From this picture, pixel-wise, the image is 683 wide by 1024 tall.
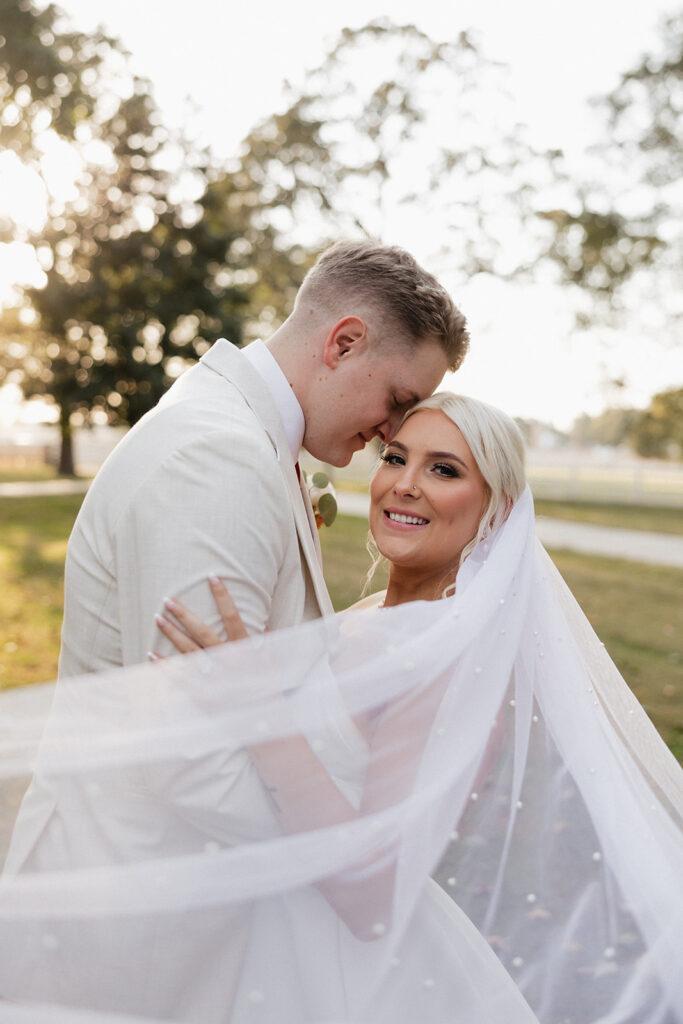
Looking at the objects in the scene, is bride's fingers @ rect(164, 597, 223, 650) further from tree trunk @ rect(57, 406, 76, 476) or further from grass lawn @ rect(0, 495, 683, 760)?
tree trunk @ rect(57, 406, 76, 476)

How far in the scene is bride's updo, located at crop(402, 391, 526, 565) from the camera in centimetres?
333

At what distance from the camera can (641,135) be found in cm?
2308

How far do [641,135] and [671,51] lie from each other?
2.04 meters

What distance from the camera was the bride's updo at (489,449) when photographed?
3.33 m

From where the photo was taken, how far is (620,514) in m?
27.3

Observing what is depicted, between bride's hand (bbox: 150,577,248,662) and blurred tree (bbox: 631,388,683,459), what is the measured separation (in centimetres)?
3986

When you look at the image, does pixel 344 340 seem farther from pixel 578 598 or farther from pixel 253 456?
pixel 578 598

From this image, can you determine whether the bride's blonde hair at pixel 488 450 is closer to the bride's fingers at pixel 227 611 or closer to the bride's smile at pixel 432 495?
the bride's smile at pixel 432 495

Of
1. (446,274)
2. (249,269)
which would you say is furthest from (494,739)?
(249,269)

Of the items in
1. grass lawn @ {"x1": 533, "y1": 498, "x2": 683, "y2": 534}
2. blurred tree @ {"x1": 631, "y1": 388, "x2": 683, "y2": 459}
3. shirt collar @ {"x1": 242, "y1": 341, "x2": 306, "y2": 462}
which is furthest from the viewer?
blurred tree @ {"x1": 631, "y1": 388, "x2": 683, "y2": 459}

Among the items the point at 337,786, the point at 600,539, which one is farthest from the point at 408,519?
the point at 600,539

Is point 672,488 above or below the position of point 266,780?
below

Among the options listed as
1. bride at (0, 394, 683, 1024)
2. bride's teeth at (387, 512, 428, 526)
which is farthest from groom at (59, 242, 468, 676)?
bride's teeth at (387, 512, 428, 526)

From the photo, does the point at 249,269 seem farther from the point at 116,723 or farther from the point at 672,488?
the point at 116,723
